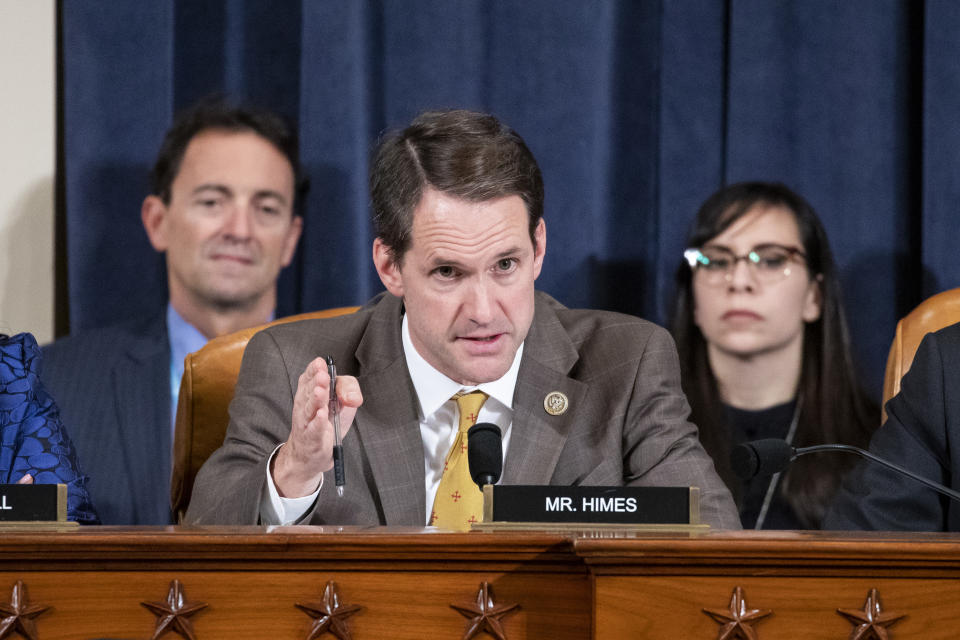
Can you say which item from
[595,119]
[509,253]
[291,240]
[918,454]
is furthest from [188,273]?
[918,454]

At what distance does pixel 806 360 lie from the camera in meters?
3.01

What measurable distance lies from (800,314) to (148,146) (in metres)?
1.86

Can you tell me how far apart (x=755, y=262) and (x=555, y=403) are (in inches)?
44.9

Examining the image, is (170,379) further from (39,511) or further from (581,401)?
(39,511)

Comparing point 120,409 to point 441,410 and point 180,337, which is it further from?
point 441,410

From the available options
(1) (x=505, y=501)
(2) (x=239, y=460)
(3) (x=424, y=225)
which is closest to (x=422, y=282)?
(3) (x=424, y=225)

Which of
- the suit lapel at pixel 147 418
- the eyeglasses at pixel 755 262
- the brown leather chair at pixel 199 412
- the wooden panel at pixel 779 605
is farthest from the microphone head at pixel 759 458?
the suit lapel at pixel 147 418

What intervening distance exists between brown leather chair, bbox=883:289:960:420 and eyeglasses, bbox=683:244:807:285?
0.73 meters

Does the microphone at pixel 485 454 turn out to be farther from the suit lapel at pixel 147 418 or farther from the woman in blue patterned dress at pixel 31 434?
the suit lapel at pixel 147 418

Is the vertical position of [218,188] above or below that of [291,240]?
above

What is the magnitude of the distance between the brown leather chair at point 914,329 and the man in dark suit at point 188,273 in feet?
5.64

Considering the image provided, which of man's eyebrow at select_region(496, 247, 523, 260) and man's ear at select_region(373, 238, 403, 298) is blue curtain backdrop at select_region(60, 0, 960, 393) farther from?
man's eyebrow at select_region(496, 247, 523, 260)

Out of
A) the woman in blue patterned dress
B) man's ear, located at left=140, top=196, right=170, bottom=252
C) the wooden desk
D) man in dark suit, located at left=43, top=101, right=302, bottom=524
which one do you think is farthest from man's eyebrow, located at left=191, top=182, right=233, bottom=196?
the wooden desk

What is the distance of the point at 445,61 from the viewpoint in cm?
319
